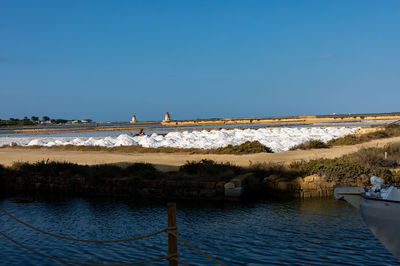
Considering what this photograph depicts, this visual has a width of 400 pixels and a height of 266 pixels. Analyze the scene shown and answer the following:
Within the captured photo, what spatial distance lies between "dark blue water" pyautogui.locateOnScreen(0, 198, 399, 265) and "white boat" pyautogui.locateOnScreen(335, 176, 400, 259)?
1752 millimetres

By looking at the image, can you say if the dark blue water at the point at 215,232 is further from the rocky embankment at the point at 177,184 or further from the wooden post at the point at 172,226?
the wooden post at the point at 172,226

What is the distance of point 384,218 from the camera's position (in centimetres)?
563

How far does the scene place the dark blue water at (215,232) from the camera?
7891 millimetres

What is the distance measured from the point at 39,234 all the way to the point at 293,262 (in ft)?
18.7

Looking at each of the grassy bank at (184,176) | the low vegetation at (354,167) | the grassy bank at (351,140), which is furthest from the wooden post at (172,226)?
the grassy bank at (351,140)

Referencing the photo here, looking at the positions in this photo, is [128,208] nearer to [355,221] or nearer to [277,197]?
[277,197]

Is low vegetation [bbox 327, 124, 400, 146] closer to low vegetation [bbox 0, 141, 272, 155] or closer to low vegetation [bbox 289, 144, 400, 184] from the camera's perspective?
low vegetation [bbox 0, 141, 272, 155]

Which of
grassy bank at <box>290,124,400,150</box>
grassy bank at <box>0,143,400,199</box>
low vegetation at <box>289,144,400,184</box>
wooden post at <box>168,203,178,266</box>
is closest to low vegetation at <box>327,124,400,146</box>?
grassy bank at <box>290,124,400,150</box>

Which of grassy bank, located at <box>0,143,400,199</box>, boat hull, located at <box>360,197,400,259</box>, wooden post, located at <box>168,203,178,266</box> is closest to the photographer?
wooden post, located at <box>168,203,178,266</box>

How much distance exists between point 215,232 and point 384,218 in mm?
4531

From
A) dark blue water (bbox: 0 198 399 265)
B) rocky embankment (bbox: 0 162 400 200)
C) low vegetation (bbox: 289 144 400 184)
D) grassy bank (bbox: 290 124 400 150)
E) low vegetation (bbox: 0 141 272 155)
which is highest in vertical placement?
grassy bank (bbox: 290 124 400 150)

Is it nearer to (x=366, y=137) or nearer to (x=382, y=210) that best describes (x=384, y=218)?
(x=382, y=210)

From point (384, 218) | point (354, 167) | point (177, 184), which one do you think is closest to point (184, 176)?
point (177, 184)

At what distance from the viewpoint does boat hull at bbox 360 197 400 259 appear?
5.52m
